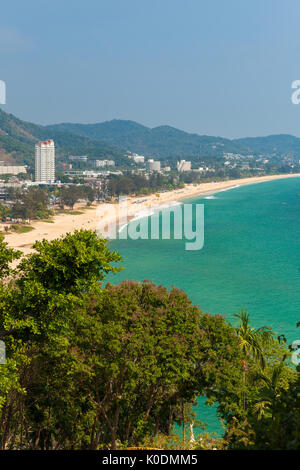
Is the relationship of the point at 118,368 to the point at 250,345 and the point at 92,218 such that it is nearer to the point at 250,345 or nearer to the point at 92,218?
the point at 250,345

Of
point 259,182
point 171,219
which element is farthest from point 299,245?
point 259,182

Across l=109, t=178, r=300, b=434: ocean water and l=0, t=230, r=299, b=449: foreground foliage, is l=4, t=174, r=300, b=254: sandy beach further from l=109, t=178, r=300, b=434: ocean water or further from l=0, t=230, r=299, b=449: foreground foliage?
l=0, t=230, r=299, b=449: foreground foliage

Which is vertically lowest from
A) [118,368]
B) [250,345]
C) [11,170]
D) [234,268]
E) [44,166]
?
[234,268]

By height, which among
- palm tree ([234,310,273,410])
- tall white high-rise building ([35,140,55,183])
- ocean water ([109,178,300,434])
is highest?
tall white high-rise building ([35,140,55,183])

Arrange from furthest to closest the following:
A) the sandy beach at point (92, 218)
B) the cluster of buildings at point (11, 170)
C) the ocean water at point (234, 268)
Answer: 1. the cluster of buildings at point (11, 170)
2. the sandy beach at point (92, 218)
3. the ocean water at point (234, 268)

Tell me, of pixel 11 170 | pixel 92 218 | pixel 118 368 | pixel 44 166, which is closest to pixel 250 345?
pixel 118 368

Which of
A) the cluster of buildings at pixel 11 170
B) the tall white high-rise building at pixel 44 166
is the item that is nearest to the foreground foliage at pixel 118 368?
the tall white high-rise building at pixel 44 166

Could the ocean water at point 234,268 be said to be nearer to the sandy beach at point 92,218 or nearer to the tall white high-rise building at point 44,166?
the sandy beach at point 92,218

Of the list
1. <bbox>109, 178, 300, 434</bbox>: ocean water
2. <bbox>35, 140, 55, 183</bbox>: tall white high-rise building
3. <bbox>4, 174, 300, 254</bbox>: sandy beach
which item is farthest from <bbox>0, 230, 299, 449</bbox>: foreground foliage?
<bbox>35, 140, 55, 183</bbox>: tall white high-rise building
